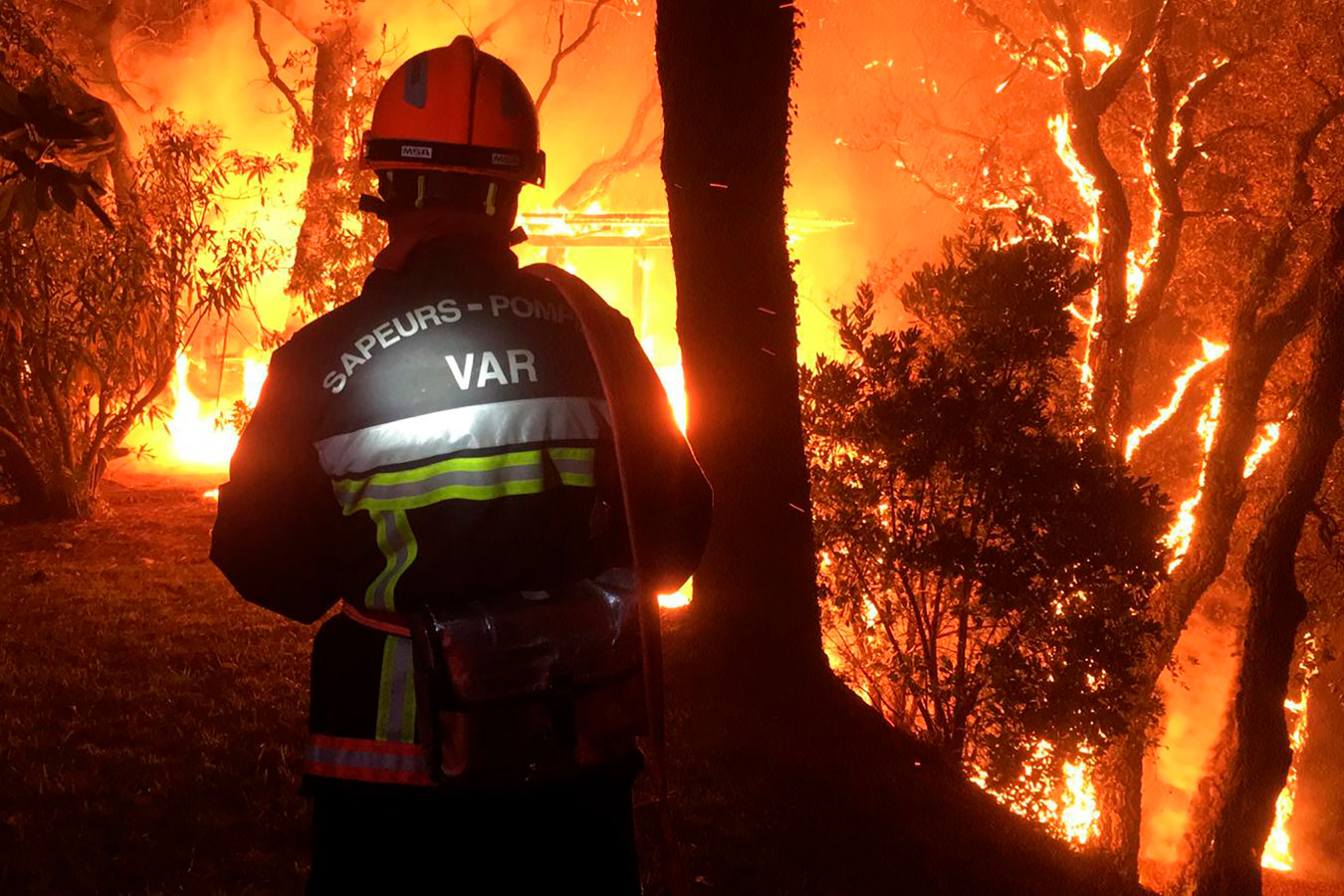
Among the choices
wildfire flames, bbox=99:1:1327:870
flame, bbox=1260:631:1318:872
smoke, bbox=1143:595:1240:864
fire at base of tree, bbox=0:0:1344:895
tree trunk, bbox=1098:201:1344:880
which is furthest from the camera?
smoke, bbox=1143:595:1240:864

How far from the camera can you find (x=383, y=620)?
223 cm

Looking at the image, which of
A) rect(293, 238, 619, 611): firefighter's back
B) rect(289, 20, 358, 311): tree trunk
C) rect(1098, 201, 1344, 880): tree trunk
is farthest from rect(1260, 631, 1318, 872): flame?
rect(293, 238, 619, 611): firefighter's back

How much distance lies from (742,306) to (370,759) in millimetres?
3630

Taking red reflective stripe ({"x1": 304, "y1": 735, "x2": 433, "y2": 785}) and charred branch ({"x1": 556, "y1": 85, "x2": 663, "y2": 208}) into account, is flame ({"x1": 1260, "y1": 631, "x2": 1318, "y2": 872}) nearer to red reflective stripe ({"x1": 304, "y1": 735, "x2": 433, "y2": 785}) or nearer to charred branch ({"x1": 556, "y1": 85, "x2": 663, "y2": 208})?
red reflective stripe ({"x1": 304, "y1": 735, "x2": 433, "y2": 785})

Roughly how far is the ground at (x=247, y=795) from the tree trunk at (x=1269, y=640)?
259 inches

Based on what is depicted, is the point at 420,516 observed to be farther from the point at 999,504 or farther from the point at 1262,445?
the point at 1262,445

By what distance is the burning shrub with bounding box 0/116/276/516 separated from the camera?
34.7ft

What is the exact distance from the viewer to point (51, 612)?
25.6 ft

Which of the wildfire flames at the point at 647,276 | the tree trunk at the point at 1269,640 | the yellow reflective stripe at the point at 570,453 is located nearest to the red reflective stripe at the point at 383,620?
the yellow reflective stripe at the point at 570,453

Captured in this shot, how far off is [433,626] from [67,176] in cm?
251

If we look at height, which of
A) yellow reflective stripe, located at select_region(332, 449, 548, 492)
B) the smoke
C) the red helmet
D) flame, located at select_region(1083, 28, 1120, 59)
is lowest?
the smoke

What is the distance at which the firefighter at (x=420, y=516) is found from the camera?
220cm

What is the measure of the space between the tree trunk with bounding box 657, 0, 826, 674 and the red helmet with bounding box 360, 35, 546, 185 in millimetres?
2904

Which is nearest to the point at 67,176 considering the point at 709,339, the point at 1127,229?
the point at 709,339
